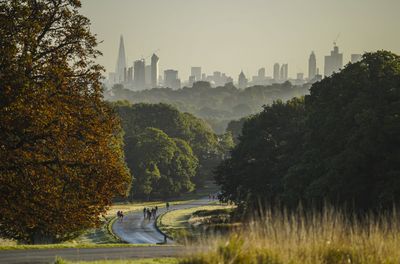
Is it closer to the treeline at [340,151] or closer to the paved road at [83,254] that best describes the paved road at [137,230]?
the treeline at [340,151]

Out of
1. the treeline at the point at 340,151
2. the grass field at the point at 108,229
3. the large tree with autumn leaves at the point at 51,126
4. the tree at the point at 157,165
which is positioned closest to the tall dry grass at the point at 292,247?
the large tree with autumn leaves at the point at 51,126

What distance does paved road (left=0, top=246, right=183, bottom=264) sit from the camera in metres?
22.0

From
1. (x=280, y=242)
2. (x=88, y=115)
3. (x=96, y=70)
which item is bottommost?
(x=280, y=242)

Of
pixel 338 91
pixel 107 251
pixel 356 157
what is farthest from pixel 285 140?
pixel 107 251

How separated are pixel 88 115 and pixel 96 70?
178 cm

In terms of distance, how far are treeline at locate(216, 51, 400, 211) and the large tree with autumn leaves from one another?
1568 centimetres

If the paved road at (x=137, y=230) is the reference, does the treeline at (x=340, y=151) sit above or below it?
above

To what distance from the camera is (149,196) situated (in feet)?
316

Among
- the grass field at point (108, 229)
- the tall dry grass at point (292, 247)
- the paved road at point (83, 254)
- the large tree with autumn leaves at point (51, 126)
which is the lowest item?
the grass field at point (108, 229)

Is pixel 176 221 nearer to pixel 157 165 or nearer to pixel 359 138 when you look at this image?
pixel 359 138

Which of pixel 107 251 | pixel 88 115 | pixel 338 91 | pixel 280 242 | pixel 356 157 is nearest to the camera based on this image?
pixel 280 242

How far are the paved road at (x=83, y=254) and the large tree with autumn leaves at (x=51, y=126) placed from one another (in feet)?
4.65

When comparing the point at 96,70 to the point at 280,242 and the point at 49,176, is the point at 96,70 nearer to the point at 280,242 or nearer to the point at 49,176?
the point at 49,176

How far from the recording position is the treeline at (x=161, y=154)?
93375 mm
